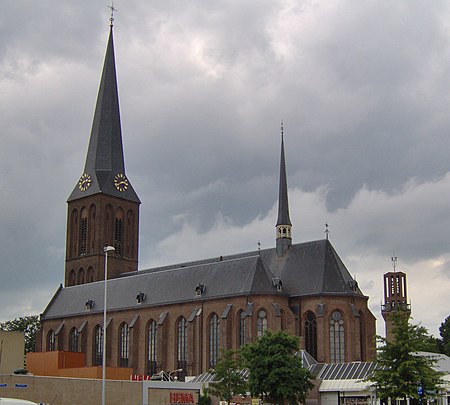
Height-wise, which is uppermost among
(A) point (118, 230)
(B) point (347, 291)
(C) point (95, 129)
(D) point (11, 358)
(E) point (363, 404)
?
(C) point (95, 129)

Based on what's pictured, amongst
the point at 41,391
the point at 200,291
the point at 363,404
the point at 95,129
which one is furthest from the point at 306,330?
the point at 95,129

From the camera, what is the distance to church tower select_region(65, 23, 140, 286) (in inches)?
4336

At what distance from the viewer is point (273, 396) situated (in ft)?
189

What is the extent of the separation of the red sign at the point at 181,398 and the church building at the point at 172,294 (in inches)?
730

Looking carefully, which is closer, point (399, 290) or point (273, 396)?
point (273, 396)

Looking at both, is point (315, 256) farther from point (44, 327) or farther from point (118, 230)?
point (44, 327)

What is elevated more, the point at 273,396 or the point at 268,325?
the point at 268,325

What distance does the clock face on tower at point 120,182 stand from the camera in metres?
112

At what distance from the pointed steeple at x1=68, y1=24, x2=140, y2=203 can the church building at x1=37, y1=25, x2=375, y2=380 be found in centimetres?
15

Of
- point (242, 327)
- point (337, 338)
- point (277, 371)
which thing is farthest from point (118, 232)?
point (277, 371)

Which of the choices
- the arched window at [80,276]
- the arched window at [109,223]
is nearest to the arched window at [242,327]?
the arched window at [109,223]

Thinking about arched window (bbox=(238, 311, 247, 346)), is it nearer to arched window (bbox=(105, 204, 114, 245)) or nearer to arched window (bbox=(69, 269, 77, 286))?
arched window (bbox=(105, 204, 114, 245))

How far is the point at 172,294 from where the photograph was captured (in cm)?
9362

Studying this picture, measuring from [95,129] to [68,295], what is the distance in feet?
80.2
